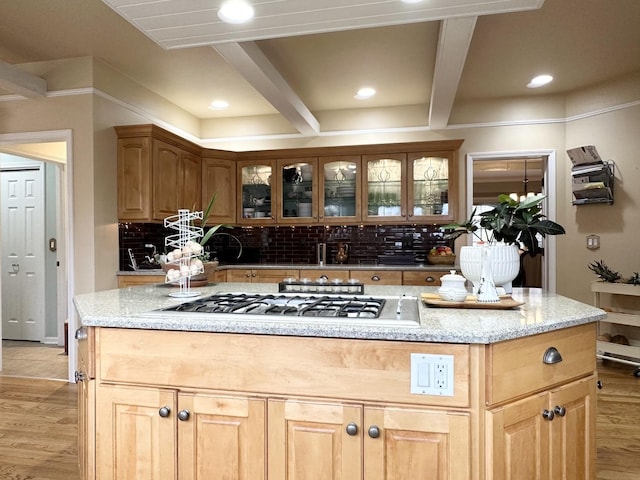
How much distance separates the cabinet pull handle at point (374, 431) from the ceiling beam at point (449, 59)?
2.18m

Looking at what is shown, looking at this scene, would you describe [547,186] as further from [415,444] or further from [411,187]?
[415,444]

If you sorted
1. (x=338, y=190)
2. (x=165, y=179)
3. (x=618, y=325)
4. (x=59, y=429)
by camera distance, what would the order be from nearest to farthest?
1. (x=59, y=429)
2. (x=165, y=179)
3. (x=618, y=325)
4. (x=338, y=190)

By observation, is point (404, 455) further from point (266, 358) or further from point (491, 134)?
point (491, 134)

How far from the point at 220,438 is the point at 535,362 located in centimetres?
107

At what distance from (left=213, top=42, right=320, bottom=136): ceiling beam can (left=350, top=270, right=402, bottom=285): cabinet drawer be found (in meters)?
1.63

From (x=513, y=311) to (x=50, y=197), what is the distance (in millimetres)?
5080

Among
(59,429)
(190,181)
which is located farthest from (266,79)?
(59,429)

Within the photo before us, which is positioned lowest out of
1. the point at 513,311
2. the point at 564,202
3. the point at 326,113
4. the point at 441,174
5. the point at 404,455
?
the point at 404,455

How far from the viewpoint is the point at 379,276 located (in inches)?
168

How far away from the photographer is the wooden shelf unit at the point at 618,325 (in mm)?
3757

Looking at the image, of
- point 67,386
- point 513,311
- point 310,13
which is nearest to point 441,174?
point 310,13

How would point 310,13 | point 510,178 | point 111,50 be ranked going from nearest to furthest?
point 310,13 < point 111,50 < point 510,178

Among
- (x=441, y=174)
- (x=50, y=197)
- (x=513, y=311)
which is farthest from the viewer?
(x=50, y=197)

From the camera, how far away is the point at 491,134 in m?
4.67
